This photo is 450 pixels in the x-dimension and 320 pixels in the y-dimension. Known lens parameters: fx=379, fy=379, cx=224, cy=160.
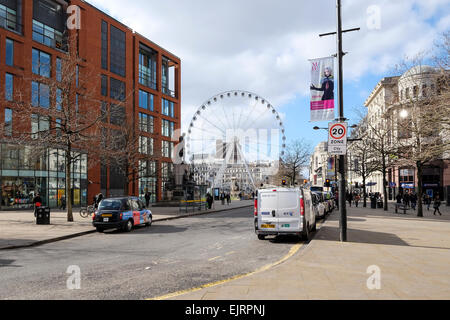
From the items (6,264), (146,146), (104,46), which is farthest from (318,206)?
(104,46)

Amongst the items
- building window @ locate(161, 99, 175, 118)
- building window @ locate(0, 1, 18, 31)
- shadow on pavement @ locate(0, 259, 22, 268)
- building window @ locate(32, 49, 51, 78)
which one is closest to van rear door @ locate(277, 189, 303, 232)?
shadow on pavement @ locate(0, 259, 22, 268)

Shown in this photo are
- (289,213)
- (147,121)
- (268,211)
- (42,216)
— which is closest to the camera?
(289,213)

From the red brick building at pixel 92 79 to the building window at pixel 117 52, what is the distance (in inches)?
5.0

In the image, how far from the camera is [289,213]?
14.2 metres

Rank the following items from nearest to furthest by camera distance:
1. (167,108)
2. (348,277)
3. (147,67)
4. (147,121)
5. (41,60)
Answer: (348,277), (41,60), (147,121), (147,67), (167,108)

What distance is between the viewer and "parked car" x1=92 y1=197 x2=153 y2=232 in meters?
18.0

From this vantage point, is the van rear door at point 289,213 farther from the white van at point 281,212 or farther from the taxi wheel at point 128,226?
the taxi wheel at point 128,226

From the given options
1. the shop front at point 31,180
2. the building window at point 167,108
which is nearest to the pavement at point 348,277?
the shop front at point 31,180

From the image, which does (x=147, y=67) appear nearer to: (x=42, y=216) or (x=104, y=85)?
(x=104, y=85)

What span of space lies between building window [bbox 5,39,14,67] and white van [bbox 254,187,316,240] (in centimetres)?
3267

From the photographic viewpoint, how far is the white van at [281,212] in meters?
14.1

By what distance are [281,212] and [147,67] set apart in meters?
49.7

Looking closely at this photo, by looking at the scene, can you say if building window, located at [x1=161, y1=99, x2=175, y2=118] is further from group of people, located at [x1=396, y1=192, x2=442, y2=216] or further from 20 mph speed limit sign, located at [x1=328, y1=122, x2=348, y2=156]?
20 mph speed limit sign, located at [x1=328, y1=122, x2=348, y2=156]
